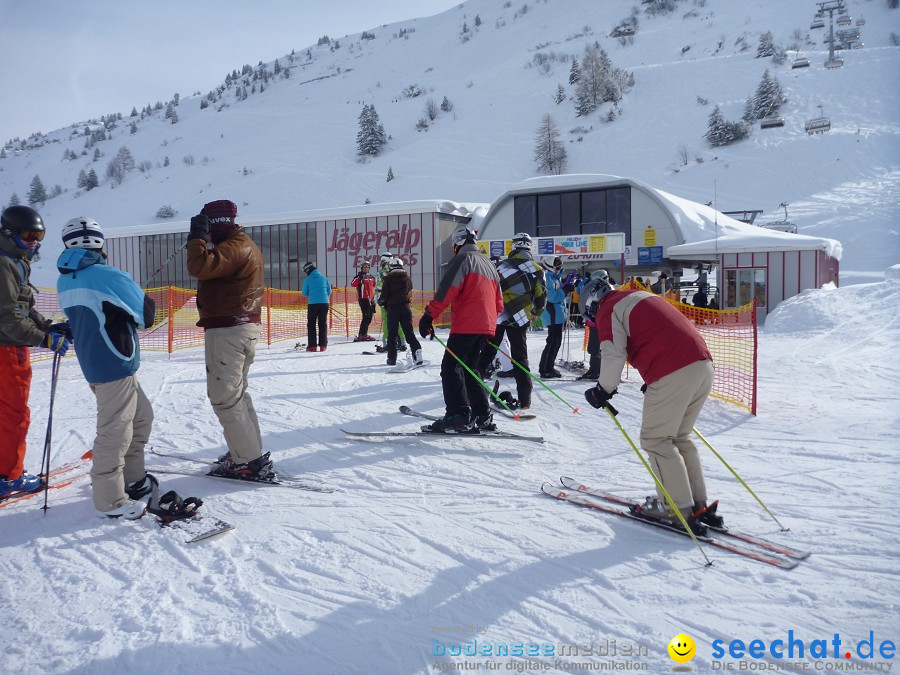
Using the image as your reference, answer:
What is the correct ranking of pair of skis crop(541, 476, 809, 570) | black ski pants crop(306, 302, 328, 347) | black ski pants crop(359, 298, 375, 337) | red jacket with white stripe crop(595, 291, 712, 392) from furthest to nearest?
black ski pants crop(359, 298, 375, 337)
black ski pants crop(306, 302, 328, 347)
red jacket with white stripe crop(595, 291, 712, 392)
pair of skis crop(541, 476, 809, 570)

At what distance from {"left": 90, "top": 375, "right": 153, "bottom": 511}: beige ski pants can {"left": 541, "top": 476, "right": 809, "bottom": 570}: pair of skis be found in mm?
2507

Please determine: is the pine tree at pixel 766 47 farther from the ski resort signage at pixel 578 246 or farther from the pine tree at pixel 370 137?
the ski resort signage at pixel 578 246

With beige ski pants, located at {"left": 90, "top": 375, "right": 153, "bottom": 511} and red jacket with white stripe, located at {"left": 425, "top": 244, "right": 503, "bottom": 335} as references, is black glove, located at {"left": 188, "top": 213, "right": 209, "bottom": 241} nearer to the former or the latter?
beige ski pants, located at {"left": 90, "top": 375, "right": 153, "bottom": 511}

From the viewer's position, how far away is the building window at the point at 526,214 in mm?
21594

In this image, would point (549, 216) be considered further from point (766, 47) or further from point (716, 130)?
point (766, 47)

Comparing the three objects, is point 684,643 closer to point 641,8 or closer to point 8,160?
point 641,8

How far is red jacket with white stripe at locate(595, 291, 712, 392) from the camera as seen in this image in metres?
3.06

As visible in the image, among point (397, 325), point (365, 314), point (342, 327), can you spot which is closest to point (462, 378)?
point (397, 325)

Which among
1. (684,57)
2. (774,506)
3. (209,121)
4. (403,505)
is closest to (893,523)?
(774,506)

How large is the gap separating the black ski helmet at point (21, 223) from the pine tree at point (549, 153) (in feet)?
148

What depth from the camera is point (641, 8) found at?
8756 cm

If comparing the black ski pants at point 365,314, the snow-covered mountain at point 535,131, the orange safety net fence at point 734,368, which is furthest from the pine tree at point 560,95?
the orange safety net fence at point 734,368

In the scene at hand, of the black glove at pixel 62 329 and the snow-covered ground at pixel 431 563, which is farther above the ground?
the black glove at pixel 62 329

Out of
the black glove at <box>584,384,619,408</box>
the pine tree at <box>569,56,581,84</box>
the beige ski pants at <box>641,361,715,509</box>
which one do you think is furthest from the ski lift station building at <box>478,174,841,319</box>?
the pine tree at <box>569,56,581,84</box>
